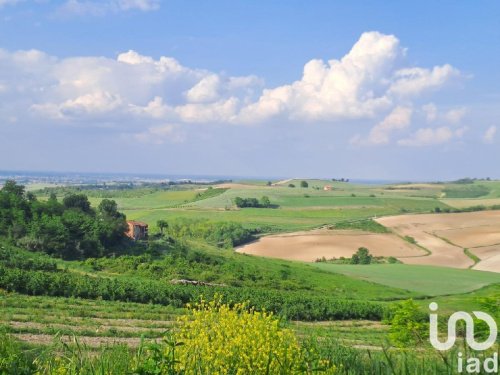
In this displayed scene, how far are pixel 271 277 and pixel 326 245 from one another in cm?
3621

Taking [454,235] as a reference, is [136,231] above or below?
above

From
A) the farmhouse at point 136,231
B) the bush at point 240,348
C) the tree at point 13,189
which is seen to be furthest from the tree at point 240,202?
the bush at point 240,348

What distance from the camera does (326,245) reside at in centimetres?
9394

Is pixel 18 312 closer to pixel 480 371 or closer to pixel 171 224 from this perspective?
pixel 480 371

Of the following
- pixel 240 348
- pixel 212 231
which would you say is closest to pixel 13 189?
pixel 212 231

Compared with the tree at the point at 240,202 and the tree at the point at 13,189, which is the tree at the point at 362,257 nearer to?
the tree at the point at 13,189

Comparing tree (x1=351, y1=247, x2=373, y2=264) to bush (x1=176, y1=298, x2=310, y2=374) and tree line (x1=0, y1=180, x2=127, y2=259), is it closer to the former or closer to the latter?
tree line (x1=0, y1=180, x2=127, y2=259)

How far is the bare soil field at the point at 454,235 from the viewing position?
276 feet

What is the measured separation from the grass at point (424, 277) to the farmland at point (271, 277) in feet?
0.57

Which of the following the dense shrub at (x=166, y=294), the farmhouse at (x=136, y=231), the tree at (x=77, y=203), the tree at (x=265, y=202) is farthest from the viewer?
the tree at (x=265, y=202)

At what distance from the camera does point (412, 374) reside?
6926 millimetres

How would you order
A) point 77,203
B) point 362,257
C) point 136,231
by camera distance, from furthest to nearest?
point 362,257 < point 136,231 < point 77,203

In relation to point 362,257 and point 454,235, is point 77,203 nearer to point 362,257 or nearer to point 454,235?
point 362,257

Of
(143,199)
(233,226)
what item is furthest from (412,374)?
(143,199)
